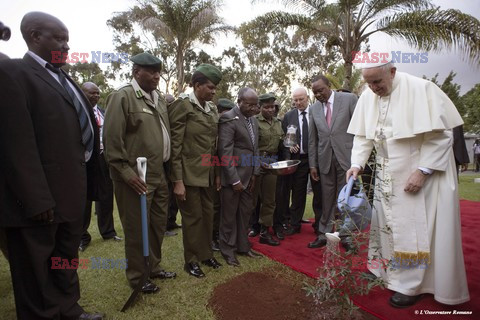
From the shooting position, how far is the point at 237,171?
151 inches

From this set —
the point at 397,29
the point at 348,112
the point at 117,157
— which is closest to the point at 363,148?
the point at 348,112

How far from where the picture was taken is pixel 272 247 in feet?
14.6

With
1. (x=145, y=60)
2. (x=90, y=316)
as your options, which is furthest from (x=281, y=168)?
(x=90, y=316)

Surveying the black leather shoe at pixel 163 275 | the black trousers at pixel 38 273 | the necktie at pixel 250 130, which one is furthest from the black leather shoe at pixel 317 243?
the black trousers at pixel 38 273

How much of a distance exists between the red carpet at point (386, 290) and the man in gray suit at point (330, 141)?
396mm

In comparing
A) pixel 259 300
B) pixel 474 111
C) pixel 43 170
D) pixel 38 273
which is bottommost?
pixel 259 300

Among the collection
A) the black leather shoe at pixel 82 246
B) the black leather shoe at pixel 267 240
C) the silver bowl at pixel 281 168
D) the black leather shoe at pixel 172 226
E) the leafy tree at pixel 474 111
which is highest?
the leafy tree at pixel 474 111

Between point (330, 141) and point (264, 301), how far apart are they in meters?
2.37

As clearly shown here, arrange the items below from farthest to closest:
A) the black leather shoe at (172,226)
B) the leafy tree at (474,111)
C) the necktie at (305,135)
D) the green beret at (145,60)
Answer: the leafy tree at (474,111) → the black leather shoe at (172,226) → the necktie at (305,135) → the green beret at (145,60)

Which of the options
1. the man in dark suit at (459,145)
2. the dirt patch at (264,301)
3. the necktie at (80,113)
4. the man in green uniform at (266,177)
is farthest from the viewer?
the man in green uniform at (266,177)

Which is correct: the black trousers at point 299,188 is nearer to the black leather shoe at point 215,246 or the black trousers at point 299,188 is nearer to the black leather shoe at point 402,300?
the black leather shoe at point 215,246

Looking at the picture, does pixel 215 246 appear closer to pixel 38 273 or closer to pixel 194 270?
pixel 194 270

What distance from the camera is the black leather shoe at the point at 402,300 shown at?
8.96 ft

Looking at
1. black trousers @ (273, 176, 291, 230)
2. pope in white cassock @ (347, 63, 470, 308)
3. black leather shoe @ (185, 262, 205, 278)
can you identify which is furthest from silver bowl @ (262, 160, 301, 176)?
black leather shoe @ (185, 262, 205, 278)
